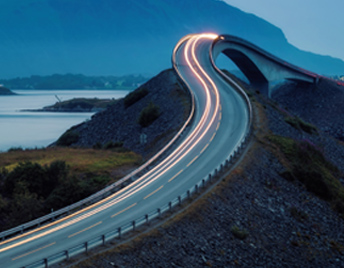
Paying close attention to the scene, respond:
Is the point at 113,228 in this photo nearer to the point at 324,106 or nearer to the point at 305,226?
the point at 305,226

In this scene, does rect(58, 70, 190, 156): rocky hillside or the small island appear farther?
the small island

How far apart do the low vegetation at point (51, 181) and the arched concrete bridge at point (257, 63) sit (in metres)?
46.6

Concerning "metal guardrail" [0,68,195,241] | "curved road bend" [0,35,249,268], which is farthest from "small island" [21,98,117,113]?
"metal guardrail" [0,68,195,241]

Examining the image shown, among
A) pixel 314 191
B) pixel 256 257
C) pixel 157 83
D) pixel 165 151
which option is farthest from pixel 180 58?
pixel 256 257

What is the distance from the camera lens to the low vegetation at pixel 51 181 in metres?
29.4

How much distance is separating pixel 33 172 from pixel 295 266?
19012 millimetres

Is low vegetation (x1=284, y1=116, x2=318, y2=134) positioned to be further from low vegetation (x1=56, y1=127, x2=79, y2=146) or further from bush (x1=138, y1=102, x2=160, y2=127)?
low vegetation (x1=56, y1=127, x2=79, y2=146)

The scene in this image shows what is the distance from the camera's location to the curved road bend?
21984 millimetres

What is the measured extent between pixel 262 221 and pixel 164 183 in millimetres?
6888

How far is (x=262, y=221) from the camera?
29.4m

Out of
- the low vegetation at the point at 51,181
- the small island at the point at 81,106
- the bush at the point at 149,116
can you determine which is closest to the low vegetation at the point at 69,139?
the bush at the point at 149,116

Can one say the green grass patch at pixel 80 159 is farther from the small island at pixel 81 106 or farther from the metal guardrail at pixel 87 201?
the small island at pixel 81 106

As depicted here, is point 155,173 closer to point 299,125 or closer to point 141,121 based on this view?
point 141,121

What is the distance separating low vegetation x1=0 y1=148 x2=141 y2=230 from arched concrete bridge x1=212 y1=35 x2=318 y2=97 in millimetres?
46555
